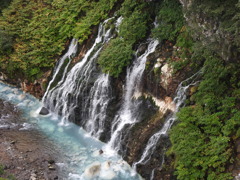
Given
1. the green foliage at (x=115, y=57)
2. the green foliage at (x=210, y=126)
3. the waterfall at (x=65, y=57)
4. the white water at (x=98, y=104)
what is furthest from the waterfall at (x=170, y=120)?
the waterfall at (x=65, y=57)

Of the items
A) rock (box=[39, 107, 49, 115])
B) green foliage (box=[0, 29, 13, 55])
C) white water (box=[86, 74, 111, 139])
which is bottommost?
rock (box=[39, 107, 49, 115])

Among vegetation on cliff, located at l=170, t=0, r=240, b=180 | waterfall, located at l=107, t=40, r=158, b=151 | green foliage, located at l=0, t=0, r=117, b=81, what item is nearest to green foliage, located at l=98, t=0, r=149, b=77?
waterfall, located at l=107, t=40, r=158, b=151

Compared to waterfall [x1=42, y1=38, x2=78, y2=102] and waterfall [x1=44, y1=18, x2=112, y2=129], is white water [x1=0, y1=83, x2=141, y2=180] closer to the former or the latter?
waterfall [x1=44, y1=18, x2=112, y2=129]

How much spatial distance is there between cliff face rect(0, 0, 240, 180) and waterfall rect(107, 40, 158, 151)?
287 mm

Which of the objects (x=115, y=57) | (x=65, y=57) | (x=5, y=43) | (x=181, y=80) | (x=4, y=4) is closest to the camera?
(x=181, y=80)

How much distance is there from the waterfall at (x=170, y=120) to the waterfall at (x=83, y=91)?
134 inches

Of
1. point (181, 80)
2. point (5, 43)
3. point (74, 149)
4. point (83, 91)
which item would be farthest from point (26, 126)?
point (181, 80)

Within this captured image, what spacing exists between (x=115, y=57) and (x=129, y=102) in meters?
2.40

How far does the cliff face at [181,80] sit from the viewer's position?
10609 mm

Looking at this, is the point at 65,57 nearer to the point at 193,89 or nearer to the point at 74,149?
the point at 74,149

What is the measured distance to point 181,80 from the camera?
13180 mm

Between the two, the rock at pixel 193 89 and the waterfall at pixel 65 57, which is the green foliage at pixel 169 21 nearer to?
the rock at pixel 193 89

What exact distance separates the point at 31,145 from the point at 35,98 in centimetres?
525

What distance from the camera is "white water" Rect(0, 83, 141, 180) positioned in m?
13.2
